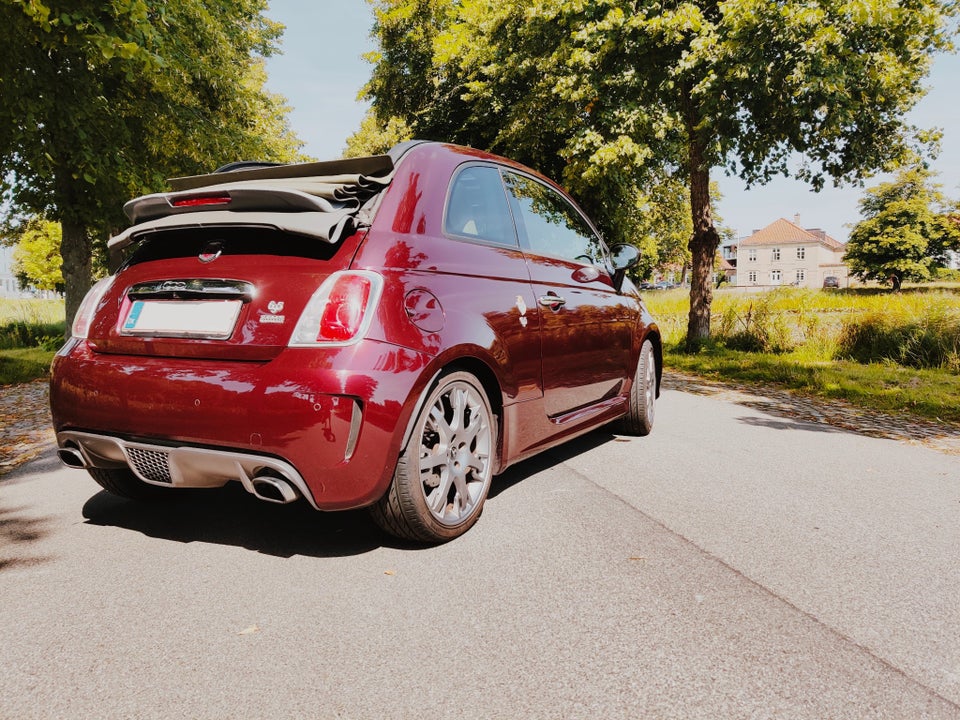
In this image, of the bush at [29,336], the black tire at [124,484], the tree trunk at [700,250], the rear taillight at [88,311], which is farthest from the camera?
the bush at [29,336]

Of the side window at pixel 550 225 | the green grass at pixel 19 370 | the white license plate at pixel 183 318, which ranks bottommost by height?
the green grass at pixel 19 370

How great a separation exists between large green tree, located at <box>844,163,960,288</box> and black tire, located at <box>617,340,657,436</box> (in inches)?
2203

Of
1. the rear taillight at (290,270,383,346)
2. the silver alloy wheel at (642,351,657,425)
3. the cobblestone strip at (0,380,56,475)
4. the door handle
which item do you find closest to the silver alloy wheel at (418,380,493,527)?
the rear taillight at (290,270,383,346)

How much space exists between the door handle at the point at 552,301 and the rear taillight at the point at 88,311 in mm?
2158

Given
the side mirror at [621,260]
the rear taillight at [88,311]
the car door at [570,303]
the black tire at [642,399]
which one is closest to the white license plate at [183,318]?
the rear taillight at [88,311]

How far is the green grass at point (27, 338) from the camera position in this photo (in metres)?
11.1

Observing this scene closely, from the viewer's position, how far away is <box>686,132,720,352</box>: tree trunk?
14289 mm

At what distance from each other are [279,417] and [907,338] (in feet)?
37.4

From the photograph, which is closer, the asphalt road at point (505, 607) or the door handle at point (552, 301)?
the asphalt road at point (505, 607)

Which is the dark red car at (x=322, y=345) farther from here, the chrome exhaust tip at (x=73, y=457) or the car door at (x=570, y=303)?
the car door at (x=570, y=303)

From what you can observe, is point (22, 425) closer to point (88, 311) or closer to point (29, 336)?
point (88, 311)

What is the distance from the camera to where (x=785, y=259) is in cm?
10888

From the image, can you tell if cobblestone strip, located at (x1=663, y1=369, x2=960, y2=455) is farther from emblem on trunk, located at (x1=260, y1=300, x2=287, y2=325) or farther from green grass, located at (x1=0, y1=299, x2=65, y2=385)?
green grass, located at (x1=0, y1=299, x2=65, y2=385)

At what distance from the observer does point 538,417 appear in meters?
3.91
